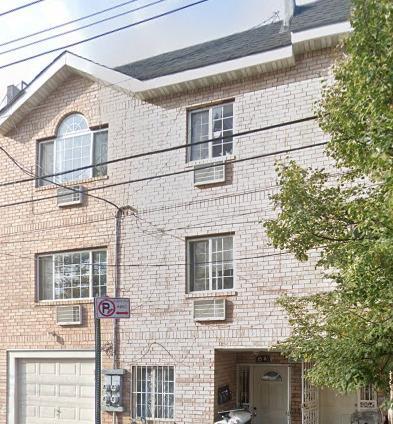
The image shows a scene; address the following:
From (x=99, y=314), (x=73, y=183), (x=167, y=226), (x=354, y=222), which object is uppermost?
(x=73, y=183)

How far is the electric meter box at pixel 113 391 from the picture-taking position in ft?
47.1

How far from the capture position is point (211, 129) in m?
14.3

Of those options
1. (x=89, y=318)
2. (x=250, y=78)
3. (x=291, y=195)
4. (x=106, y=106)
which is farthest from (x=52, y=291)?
(x=291, y=195)

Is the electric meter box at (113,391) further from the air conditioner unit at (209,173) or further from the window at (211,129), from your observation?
the window at (211,129)

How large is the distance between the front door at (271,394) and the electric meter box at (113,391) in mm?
2993

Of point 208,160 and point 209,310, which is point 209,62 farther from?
point 209,310

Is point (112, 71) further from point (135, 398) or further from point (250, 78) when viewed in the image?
point (135, 398)

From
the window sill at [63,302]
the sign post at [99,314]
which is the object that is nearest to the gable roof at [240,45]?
the window sill at [63,302]

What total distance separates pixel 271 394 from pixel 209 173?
16.6 feet

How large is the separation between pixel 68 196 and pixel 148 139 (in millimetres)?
2487

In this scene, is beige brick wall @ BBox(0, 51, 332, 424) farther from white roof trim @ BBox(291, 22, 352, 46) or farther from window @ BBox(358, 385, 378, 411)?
window @ BBox(358, 385, 378, 411)

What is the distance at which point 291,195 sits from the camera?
816 cm

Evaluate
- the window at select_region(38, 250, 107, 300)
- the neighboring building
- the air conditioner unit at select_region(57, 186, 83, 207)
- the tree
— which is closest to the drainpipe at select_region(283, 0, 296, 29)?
the neighboring building

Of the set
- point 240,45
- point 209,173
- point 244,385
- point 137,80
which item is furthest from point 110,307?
point 240,45
